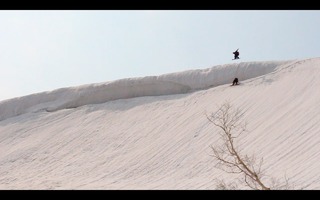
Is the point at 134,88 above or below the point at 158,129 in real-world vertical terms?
above

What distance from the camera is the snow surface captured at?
8359 millimetres

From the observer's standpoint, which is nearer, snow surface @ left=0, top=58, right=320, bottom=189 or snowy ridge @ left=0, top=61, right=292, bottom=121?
snow surface @ left=0, top=58, right=320, bottom=189

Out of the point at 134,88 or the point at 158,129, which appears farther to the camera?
the point at 134,88

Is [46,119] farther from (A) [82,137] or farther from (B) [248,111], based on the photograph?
(B) [248,111]

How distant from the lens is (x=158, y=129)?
1141 centimetres

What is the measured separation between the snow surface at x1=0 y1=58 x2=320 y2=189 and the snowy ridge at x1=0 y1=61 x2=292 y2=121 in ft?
0.11

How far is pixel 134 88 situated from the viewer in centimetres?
1432

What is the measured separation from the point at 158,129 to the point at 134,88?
3.21 meters

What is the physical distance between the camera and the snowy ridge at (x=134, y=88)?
12.9 meters

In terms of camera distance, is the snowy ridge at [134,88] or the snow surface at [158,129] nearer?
the snow surface at [158,129]

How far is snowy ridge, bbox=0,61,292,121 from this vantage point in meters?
12.9

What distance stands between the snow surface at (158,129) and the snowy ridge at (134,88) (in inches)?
1.3

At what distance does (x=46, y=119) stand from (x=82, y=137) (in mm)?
2453

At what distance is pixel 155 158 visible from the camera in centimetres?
983
